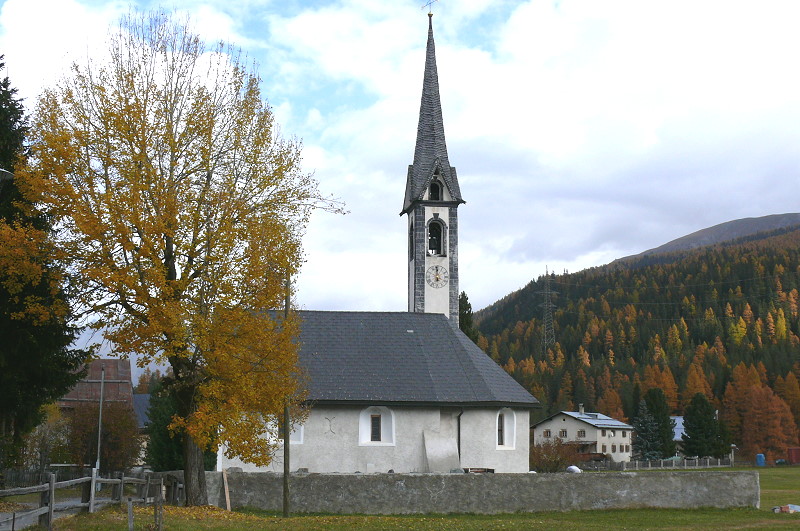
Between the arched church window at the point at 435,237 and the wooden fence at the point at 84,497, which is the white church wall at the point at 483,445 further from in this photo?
the wooden fence at the point at 84,497

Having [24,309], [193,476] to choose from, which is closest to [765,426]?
[193,476]

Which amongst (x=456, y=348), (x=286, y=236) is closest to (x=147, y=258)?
(x=286, y=236)

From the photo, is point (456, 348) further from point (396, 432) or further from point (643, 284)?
point (643, 284)

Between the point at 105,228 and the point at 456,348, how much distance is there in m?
20.2

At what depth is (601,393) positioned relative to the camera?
459 ft

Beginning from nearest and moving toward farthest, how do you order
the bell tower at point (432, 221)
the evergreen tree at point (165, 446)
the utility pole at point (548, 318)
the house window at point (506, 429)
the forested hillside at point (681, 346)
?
1. the house window at point (506, 429)
2. the evergreen tree at point (165, 446)
3. the bell tower at point (432, 221)
4. the forested hillside at point (681, 346)
5. the utility pole at point (548, 318)

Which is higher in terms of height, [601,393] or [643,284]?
[643,284]

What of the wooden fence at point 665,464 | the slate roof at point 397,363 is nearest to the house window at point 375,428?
the slate roof at point 397,363

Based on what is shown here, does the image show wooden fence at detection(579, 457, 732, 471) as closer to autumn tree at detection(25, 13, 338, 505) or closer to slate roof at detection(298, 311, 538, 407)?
slate roof at detection(298, 311, 538, 407)

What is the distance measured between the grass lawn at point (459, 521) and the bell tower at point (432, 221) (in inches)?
782

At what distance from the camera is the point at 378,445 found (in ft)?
115

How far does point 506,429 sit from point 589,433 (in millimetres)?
70483

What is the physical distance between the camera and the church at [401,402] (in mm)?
34875

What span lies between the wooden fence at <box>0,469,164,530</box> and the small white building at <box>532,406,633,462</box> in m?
85.9
